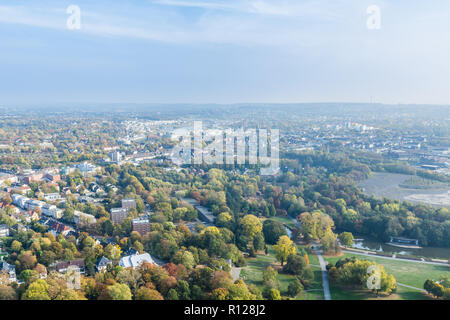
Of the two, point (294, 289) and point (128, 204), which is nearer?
point (294, 289)

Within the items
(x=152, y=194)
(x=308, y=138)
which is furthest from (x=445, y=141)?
(x=152, y=194)

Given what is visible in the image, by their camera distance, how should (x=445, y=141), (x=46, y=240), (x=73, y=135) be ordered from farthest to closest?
(x=73, y=135) < (x=445, y=141) < (x=46, y=240)

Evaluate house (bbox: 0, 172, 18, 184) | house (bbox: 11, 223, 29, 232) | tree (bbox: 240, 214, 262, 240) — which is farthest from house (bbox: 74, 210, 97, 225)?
house (bbox: 0, 172, 18, 184)

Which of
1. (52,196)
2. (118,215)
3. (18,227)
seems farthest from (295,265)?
(52,196)

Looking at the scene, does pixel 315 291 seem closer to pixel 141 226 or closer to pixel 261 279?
pixel 261 279

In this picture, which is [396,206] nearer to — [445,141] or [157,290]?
[157,290]
